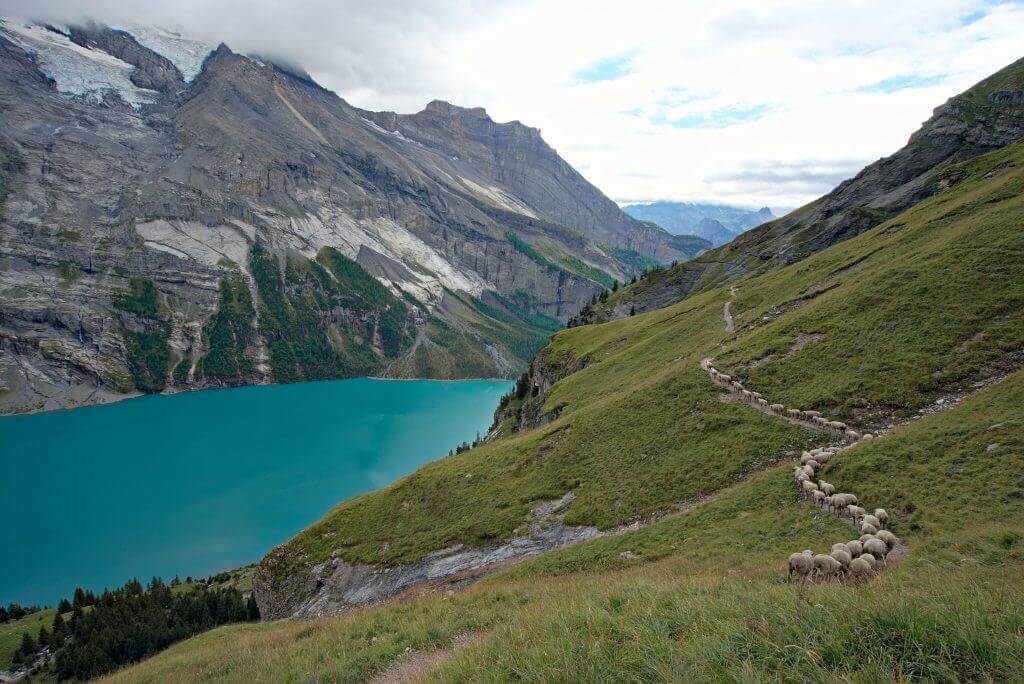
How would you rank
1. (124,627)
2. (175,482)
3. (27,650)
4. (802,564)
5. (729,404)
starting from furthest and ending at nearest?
1. (175,482)
2. (124,627)
3. (27,650)
4. (729,404)
5. (802,564)

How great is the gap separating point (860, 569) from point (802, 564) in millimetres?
1264

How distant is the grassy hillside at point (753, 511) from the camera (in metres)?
6.64

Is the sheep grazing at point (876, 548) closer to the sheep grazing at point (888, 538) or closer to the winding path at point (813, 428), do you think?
the winding path at point (813, 428)

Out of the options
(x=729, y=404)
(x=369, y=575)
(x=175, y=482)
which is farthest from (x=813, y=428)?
(x=175, y=482)

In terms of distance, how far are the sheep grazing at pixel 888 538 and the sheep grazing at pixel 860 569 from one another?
252 centimetres

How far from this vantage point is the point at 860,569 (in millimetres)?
12250

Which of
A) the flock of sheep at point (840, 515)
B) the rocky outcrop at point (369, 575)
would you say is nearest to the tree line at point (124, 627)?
the rocky outcrop at point (369, 575)

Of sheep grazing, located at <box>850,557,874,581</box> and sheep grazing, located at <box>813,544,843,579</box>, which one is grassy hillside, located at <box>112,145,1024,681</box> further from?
sheep grazing, located at <box>813,544,843,579</box>

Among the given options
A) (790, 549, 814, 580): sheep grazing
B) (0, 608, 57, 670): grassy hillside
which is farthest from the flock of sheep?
(0, 608, 57, 670): grassy hillside

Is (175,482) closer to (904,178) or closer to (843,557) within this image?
(843,557)

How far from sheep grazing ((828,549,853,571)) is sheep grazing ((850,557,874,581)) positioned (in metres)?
0.38

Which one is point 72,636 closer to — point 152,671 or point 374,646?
point 152,671

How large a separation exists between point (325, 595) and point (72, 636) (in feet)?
161

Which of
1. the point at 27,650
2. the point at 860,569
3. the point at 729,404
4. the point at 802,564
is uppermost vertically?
the point at 729,404
